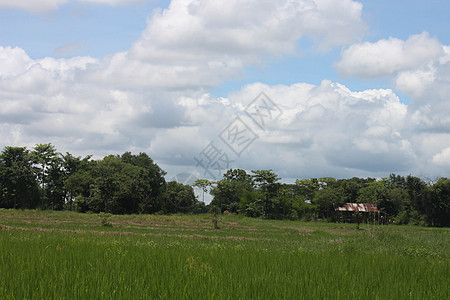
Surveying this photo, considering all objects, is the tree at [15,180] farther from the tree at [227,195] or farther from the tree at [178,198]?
the tree at [227,195]

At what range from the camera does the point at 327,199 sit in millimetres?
63156

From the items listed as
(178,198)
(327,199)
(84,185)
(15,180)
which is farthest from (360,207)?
(15,180)

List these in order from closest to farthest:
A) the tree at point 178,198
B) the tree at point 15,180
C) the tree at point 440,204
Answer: the tree at point 440,204, the tree at point 15,180, the tree at point 178,198

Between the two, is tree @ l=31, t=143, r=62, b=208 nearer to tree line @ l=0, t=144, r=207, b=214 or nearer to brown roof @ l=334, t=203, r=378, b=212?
tree line @ l=0, t=144, r=207, b=214

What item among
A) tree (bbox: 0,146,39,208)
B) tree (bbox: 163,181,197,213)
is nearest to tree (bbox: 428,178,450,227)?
tree (bbox: 163,181,197,213)

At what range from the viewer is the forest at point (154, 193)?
54.6 metres

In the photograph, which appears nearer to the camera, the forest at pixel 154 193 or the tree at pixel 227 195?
the forest at pixel 154 193

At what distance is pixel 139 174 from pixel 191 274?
A: 58409 mm

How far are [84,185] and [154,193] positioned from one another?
37.3 feet

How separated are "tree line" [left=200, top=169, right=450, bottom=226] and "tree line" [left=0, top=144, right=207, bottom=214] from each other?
35.1 ft

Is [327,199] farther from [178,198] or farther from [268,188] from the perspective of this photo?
[178,198]

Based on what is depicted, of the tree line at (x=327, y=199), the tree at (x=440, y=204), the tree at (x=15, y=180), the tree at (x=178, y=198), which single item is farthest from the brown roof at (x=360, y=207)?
the tree at (x=15, y=180)

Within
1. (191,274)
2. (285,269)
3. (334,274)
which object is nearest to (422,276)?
(334,274)

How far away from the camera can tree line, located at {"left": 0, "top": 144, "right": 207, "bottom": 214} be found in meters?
56.8
